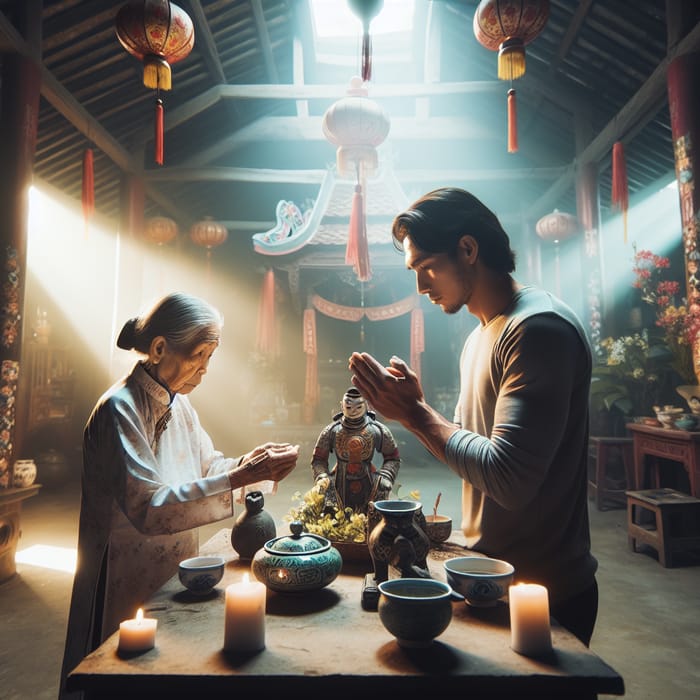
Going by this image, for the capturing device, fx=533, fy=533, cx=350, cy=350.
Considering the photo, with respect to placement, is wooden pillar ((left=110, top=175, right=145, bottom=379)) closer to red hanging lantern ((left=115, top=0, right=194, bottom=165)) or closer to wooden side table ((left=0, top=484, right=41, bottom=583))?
wooden side table ((left=0, top=484, right=41, bottom=583))

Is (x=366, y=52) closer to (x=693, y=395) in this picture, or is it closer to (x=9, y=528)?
(x=693, y=395)

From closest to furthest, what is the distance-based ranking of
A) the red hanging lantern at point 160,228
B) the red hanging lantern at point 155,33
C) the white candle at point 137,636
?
1. the white candle at point 137,636
2. the red hanging lantern at point 155,33
3. the red hanging lantern at point 160,228

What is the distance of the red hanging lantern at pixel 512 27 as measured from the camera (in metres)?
4.57

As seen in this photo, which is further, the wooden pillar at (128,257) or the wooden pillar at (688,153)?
the wooden pillar at (128,257)

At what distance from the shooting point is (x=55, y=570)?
15.5 ft

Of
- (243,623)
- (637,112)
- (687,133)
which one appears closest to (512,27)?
(687,133)

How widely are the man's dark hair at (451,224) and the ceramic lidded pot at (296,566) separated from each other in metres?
0.96

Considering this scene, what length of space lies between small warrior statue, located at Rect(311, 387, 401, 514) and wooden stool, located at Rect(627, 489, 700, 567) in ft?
8.96

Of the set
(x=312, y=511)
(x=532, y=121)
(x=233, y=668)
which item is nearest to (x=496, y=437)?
(x=233, y=668)

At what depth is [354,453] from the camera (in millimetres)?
3570

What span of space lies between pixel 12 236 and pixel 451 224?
457 cm

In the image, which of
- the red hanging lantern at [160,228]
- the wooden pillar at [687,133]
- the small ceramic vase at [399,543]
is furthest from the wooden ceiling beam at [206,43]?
the small ceramic vase at [399,543]

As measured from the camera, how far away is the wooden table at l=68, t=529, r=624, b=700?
106 cm

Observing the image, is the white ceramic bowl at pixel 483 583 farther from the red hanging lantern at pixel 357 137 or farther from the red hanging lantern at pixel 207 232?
the red hanging lantern at pixel 207 232
